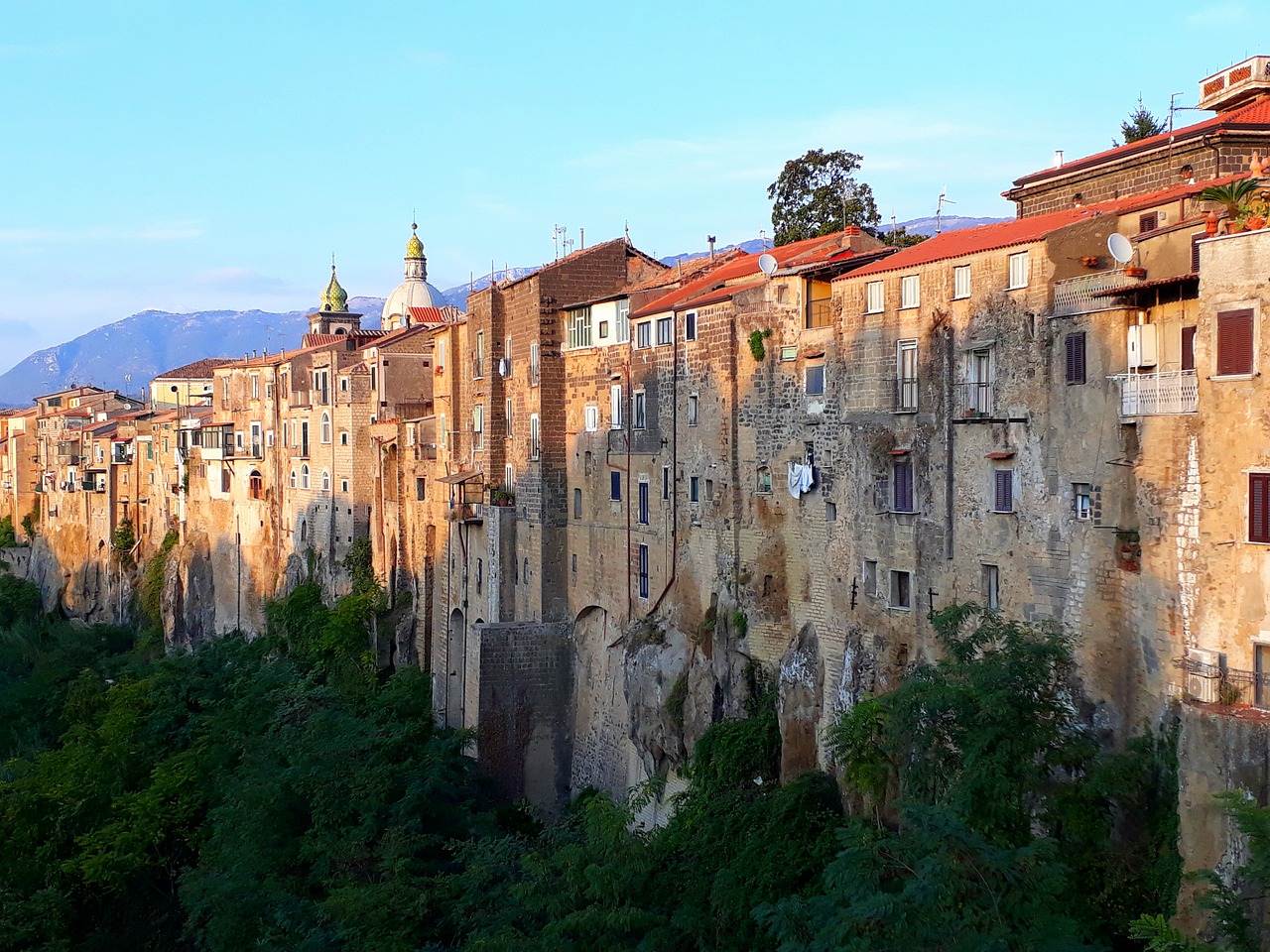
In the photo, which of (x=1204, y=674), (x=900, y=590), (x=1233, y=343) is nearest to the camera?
(x=1233, y=343)

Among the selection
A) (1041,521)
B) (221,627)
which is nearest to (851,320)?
(1041,521)

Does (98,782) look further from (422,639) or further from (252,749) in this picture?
(422,639)

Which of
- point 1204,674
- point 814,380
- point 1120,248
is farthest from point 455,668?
point 1204,674

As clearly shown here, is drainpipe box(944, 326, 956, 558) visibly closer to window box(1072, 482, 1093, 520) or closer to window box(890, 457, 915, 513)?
window box(890, 457, 915, 513)

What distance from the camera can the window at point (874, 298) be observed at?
92.2 ft

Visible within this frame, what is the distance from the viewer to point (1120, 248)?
72.5 feet

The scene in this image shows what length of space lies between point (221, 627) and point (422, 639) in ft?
80.3

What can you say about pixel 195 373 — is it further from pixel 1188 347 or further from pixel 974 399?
pixel 1188 347

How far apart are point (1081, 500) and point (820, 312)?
9.66 m

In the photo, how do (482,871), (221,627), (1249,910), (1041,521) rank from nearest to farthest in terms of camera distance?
1. (1249,910)
2. (1041,521)
3. (482,871)
4. (221,627)

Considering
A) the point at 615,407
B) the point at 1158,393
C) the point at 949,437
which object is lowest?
the point at 949,437

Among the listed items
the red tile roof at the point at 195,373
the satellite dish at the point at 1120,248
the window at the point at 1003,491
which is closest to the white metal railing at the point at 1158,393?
the satellite dish at the point at 1120,248

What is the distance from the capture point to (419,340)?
187ft

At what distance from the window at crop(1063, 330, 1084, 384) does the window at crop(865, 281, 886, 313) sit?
5.35m
